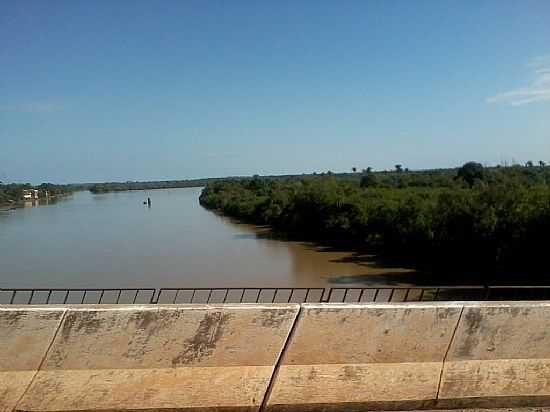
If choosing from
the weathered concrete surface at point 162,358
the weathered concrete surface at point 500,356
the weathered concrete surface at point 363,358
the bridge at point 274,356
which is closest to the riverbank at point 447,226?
the weathered concrete surface at point 500,356

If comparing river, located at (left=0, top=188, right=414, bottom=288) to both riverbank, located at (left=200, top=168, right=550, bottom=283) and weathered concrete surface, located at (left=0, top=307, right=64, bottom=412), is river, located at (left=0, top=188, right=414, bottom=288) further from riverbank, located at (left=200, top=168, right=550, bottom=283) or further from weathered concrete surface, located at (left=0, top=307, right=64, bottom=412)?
weathered concrete surface, located at (left=0, top=307, right=64, bottom=412)

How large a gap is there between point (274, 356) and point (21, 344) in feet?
6.71

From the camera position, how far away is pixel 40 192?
166 m

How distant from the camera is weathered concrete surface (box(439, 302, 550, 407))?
4676 mm

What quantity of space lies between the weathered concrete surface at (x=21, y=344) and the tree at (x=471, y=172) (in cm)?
6814

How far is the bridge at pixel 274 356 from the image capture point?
4.32m

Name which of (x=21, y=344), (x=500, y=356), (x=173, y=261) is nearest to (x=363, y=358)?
(x=500, y=356)

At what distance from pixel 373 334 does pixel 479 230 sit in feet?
82.5

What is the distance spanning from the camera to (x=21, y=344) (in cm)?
429

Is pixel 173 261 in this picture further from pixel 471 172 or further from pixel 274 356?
pixel 471 172

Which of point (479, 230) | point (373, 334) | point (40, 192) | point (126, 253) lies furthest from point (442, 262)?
point (40, 192)

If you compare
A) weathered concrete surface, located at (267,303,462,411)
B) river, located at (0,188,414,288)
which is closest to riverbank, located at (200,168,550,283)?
river, located at (0,188,414,288)

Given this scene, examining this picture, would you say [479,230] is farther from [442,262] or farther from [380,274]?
[380,274]

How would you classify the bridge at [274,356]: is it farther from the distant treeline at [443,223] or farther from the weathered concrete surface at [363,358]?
the distant treeline at [443,223]
